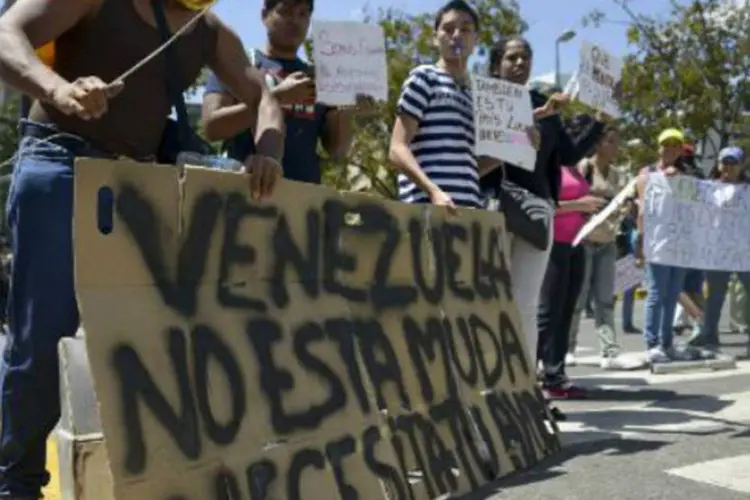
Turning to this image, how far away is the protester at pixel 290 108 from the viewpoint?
418 centimetres

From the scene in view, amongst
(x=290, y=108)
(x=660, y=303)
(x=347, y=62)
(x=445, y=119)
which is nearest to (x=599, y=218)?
(x=660, y=303)

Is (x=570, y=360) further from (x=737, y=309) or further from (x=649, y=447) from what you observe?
(x=649, y=447)

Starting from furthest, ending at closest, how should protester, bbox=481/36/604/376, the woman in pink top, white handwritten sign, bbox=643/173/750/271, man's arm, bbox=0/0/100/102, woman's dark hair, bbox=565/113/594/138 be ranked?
white handwritten sign, bbox=643/173/750/271, the woman in pink top, woman's dark hair, bbox=565/113/594/138, protester, bbox=481/36/604/376, man's arm, bbox=0/0/100/102

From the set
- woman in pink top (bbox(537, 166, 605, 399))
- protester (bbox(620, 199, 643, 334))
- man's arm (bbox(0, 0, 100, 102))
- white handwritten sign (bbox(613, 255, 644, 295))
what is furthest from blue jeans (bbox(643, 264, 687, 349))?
man's arm (bbox(0, 0, 100, 102))

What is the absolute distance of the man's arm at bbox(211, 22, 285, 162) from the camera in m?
3.35

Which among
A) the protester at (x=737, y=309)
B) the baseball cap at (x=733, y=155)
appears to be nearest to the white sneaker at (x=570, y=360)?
the baseball cap at (x=733, y=155)

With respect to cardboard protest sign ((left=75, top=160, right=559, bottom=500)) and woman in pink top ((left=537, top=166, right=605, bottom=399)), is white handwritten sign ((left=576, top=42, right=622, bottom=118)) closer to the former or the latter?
woman in pink top ((left=537, top=166, right=605, bottom=399))

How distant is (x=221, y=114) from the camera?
4.15 m

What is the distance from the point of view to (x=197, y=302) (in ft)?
9.59

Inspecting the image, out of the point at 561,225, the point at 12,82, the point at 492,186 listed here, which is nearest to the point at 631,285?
the point at 561,225

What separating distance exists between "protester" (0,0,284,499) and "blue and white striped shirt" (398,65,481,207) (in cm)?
178

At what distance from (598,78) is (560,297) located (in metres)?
1.29

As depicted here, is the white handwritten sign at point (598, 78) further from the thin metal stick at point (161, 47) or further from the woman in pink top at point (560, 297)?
the thin metal stick at point (161, 47)

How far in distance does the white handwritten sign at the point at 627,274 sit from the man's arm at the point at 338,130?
4858 millimetres
